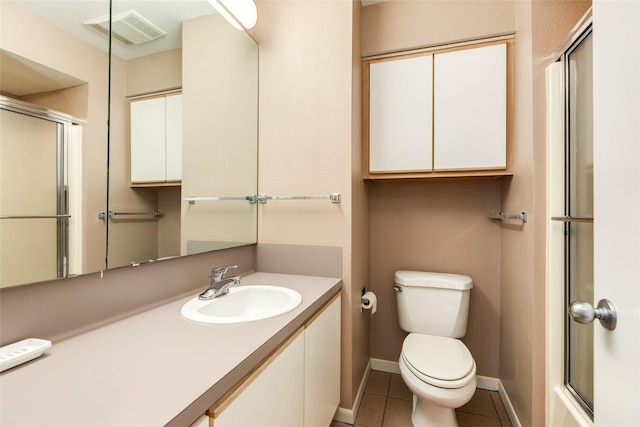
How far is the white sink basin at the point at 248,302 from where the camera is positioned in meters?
1.11

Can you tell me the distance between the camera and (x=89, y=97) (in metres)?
0.90

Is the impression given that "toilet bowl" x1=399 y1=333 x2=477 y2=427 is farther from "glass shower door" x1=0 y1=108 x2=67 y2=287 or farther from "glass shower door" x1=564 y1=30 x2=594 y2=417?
"glass shower door" x1=0 y1=108 x2=67 y2=287

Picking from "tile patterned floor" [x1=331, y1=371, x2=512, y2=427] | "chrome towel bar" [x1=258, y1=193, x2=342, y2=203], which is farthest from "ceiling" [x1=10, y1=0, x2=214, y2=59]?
"tile patterned floor" [x1=331, y1=371, x2=512, y2=427]

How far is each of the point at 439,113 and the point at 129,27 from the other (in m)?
1.54

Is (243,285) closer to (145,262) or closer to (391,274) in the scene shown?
(145,262)

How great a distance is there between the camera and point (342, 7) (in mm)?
1562

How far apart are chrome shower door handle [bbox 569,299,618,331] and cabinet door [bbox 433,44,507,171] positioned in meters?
1.16

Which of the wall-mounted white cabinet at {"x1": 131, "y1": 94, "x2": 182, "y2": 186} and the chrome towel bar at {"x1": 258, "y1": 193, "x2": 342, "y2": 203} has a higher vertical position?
the wall-mounted white cabinet at {"x1": 131, "y1": 94, "x2": 182, "y2": 186}

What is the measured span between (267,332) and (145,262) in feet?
1.84

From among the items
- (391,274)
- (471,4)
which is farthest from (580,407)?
(471,4)

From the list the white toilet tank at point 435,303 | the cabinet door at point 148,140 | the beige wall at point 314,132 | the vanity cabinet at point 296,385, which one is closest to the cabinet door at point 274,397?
the vanity cabinet at point 296,385

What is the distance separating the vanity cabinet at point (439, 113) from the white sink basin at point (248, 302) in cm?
95

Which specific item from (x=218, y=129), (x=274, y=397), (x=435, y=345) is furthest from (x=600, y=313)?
(x=218, y=129)

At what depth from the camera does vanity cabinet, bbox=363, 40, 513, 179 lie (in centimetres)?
164
